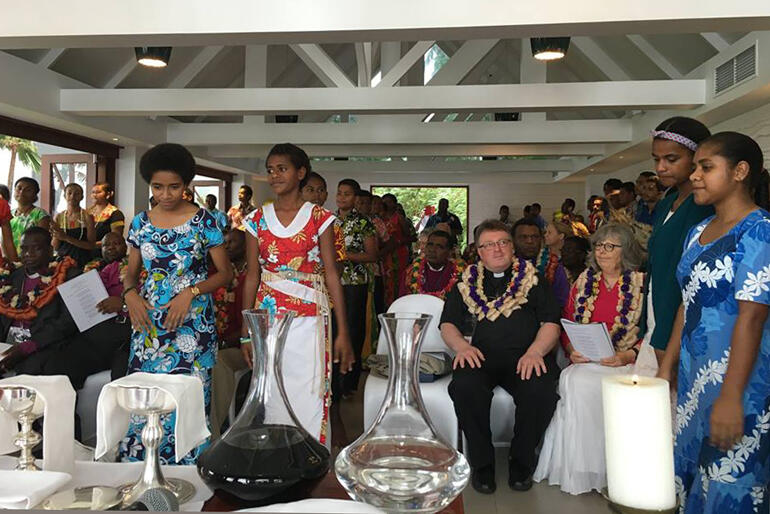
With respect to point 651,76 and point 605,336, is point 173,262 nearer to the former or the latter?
point 605,336

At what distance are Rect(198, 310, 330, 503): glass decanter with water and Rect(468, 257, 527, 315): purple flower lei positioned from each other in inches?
76.2

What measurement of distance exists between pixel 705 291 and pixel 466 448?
1500 millimetres

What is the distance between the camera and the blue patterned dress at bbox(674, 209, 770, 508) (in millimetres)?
1586

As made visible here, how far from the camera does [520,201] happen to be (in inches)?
559

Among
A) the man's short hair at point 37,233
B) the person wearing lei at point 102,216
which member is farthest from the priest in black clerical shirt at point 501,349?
the person wearing lei at point 102,216

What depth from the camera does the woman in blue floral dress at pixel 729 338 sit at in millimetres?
1563

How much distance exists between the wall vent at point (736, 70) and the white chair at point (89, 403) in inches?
188

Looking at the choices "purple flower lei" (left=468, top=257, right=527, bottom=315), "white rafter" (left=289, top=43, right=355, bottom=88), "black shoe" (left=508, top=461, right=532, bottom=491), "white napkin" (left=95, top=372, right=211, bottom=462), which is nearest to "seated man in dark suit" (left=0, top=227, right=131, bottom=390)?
"purple flower lei" (left=468, top=257, right=527, bottom=315)

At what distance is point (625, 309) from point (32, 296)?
2.75 metres

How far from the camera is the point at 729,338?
5.35 ft

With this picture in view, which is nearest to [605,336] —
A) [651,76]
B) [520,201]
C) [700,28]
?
[700,28]

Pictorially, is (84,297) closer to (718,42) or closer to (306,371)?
(306,371)

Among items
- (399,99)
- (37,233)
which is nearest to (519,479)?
(37,233)

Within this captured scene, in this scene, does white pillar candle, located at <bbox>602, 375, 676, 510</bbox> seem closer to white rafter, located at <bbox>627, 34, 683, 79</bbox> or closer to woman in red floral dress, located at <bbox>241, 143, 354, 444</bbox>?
woman in red floral dress, located at <bbox>241, 143, 354, 444</bbox>
